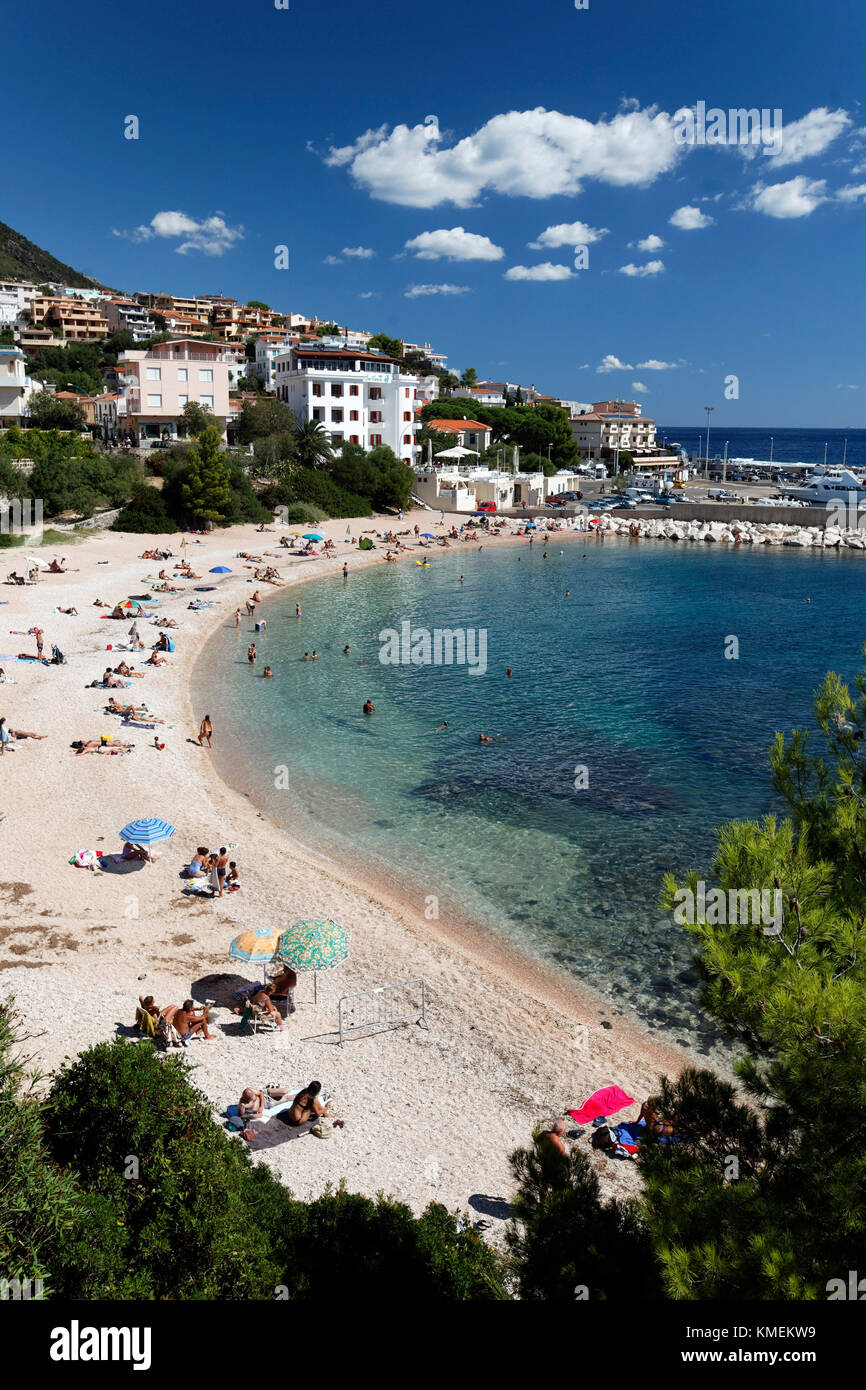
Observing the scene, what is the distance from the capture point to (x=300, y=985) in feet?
44.4

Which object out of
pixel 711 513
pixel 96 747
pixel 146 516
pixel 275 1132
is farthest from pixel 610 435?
pixel 275 1132

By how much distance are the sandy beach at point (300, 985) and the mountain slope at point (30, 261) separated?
637 feet

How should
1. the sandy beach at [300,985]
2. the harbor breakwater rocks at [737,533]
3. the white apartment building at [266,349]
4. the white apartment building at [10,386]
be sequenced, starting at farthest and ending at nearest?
the white apartment building at [266,349] → the harbor breakwater rocks at [737,533] → the white apartment building at [10,386] → the sandy beach at [300,985]

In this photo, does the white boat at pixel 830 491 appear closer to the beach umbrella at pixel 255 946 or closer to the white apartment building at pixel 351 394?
the white apartment building at pixel 351 394

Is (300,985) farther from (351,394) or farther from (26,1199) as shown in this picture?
(351,394)

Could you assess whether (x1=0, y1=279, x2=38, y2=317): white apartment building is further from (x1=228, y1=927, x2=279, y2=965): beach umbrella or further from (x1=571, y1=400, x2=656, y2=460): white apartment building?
(x1=228, y1=927, x2=279, y2=965): beach umbrella

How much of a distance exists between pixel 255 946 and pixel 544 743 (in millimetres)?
14459

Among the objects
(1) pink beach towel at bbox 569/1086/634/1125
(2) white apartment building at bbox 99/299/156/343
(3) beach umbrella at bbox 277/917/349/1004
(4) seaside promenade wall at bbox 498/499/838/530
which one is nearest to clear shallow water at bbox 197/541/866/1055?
(1) pink beach towel at bbox 569/1086/634/1125

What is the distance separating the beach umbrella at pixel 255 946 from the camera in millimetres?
13117

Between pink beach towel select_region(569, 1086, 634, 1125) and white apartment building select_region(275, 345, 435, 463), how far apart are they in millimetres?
68828

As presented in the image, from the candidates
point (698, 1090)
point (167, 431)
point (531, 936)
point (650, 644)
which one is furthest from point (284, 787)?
point (167, 431)

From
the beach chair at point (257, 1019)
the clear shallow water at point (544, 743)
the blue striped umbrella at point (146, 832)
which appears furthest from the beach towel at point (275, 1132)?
the blue striped umbrella at point (146, 832)

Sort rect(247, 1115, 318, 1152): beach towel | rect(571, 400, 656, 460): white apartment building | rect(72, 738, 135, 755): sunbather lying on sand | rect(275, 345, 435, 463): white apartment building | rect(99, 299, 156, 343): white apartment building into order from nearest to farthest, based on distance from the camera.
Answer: rect(247, 1115, 318, 1152): beach towel → rect(72, 738, 135, 755): sunbather lying on sand → rect(275, 345, 435, 463): white apartment building → rect(99, 299, 156, 343): white apartment building → rect(571, 400, 656, 460): white apartment building

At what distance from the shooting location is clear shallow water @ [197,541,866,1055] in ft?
55.2
